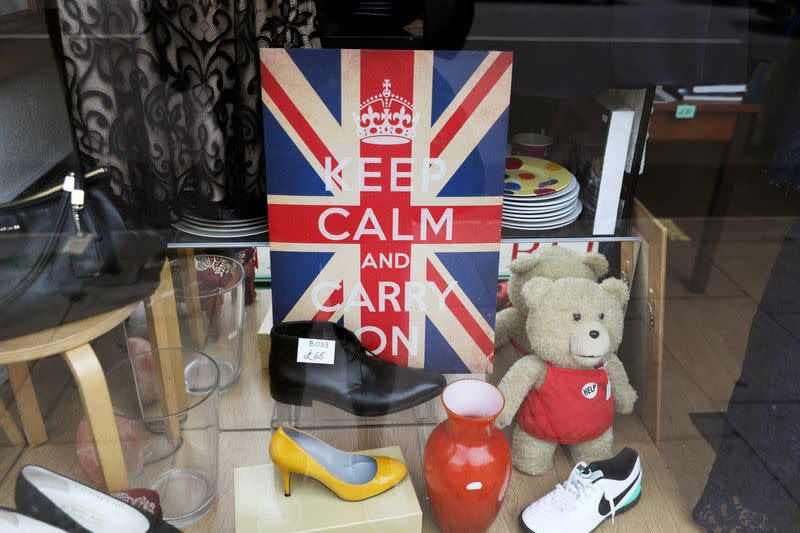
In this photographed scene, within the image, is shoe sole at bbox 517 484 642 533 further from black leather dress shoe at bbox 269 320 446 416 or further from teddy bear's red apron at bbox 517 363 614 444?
black leather dress shoe at bbox 269 320 446 416

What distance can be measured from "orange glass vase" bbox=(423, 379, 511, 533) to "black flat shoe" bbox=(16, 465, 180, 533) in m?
0.38

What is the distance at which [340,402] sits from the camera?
3.37ft

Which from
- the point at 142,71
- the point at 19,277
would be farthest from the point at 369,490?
the point at 142,71

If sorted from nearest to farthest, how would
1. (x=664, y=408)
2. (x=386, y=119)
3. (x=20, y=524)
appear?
(x=20, y=524) → (x=386, y=119) → (x=664, y=408)

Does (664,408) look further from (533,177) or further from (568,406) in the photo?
(533,177)

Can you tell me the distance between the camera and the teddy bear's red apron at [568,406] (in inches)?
40.3

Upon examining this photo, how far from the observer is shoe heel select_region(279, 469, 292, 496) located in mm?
917

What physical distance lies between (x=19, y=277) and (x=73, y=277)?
6 cm

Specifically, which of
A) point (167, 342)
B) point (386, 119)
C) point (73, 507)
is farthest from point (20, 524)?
point (386, 119)

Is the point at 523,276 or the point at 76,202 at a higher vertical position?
the point at 76,202

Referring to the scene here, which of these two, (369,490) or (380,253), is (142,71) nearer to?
(380,253)

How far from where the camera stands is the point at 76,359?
82 cm

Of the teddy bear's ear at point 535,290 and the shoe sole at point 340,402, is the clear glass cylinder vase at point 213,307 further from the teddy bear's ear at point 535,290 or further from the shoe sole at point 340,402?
the teddy bear's ear at point 535,290

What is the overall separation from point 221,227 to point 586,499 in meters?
A: 0.67
